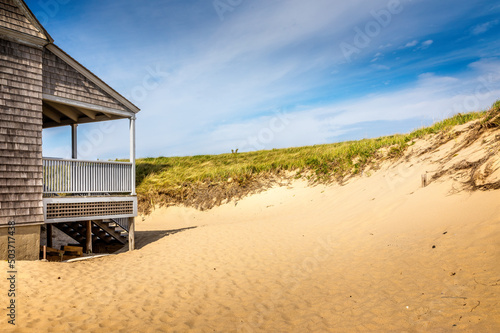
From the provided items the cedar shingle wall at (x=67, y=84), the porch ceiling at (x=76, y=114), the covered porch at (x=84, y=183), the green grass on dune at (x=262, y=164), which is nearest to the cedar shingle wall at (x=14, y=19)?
the cedar shingle wall at (x=67, y=84)

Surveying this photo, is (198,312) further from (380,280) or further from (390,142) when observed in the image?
(390,142)

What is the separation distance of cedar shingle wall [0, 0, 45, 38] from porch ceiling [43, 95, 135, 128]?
2.32 metres

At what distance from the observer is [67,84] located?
10578mm

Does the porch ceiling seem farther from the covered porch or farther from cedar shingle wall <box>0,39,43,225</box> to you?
cedar shingle wall <box>0,39,43,225</box>

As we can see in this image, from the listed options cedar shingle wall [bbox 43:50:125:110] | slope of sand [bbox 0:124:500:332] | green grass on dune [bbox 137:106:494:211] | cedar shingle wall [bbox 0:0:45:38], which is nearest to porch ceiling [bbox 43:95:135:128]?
cedar shingle wall [bbox 43:50:125:110]

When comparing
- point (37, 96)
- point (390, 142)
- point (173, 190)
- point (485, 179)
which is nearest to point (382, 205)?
point (485, 179)

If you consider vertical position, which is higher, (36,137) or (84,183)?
(36,137)

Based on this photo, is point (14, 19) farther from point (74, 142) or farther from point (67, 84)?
point (74, 142)

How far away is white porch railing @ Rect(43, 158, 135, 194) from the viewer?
10.1 metres

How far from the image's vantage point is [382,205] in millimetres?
12023

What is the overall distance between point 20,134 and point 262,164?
15182 millimetres

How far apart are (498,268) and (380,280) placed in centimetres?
203

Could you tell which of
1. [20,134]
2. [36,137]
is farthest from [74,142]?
[20,134]

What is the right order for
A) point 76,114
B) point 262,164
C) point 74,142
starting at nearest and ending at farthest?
point 76,114 < point 74,142 < point 262,164
